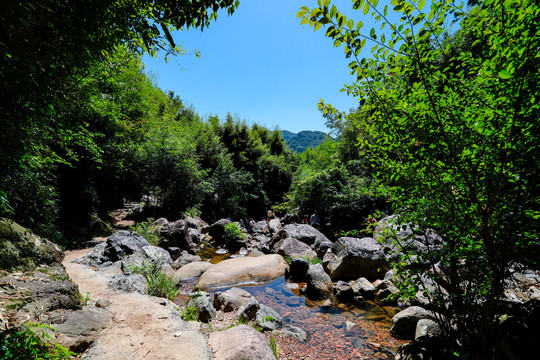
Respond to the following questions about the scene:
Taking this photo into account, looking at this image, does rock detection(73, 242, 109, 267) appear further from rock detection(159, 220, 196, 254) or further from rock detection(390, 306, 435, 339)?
rock detection(390, 306, 435, 339)

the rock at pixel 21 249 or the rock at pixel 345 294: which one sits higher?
the rock at pixel 21 249

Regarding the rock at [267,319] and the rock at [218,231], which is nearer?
the rock at [267,319]

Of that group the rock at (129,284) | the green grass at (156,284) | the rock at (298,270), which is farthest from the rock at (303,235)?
the rock at (129,284)

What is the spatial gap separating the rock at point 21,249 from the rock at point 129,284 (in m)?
1.24

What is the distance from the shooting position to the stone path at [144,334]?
2822 mm

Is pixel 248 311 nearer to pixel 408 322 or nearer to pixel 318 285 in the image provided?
pixel 318 285

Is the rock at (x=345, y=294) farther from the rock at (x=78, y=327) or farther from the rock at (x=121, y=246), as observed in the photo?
the rock at (x=121, y=246)

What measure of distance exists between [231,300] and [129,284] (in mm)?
2411

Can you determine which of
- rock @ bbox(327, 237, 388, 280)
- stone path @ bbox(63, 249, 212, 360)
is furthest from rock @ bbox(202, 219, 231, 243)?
stone path @ bbox(63, 249, 212, 360)

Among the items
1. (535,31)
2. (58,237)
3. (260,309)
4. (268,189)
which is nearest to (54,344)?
(260,309)

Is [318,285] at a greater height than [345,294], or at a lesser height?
greater

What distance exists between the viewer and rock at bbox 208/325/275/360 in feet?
10.6

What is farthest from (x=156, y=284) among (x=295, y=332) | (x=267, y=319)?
(x=295, y=332)

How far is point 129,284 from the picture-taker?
16.3ft
